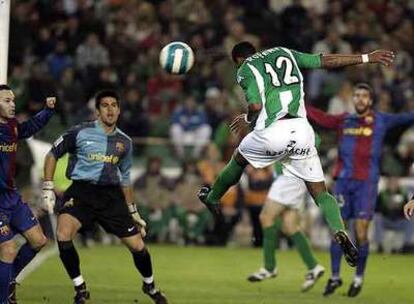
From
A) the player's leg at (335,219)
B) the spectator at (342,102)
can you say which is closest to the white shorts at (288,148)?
the player's leg at (335,219)

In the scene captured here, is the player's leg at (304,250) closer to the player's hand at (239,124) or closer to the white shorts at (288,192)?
the white shorts at (288,192)

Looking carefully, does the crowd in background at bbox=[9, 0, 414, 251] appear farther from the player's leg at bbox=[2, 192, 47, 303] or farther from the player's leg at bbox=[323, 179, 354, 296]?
the player's leg at bbox=[2, 192, 47, 303]

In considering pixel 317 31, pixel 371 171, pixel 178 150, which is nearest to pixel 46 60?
pixel 178 150

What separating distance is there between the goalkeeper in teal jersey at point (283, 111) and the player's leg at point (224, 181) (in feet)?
0.91

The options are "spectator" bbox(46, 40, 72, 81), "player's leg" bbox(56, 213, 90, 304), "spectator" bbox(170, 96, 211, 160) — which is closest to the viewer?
"player's leg" bbox(56, 213, 90, 304)

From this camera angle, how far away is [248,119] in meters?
10.9

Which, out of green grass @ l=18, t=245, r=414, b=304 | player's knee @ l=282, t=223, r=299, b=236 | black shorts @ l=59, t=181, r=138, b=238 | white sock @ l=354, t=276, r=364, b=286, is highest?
black shorts @ l=59, t=181, r=138, b=238

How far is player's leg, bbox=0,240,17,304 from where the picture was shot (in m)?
10.3

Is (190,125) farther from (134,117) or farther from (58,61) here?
(58,61)

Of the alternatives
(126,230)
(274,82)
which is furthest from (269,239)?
(274,82)

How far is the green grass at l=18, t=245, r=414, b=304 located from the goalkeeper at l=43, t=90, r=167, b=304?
82 centimetres

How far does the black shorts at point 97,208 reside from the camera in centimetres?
1139

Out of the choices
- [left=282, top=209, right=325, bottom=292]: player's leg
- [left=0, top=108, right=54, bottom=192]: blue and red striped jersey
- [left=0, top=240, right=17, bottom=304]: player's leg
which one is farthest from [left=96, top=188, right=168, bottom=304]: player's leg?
[left=282, top=209, right=325, bottom=292]: player's leg

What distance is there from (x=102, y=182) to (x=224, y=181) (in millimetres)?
1162
